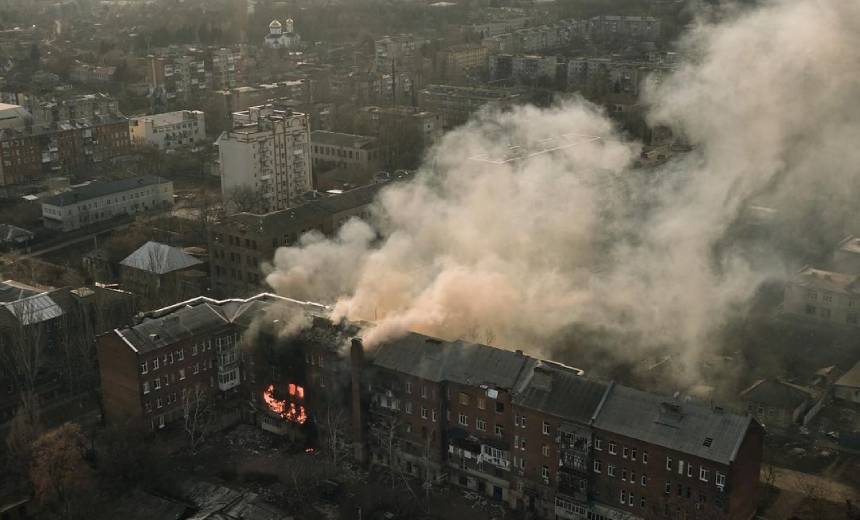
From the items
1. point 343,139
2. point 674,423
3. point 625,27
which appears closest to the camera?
point 674,423

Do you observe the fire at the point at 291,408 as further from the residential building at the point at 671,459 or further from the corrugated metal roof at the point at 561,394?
the residential building at the point at 671,459

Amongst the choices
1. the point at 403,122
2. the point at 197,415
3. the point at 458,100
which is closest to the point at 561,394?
the point at 197,415

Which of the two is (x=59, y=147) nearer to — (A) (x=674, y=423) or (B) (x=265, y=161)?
(B) (x=265, y=161)

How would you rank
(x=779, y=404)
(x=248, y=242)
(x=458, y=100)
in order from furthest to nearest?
(x=458, y=100) → (x=248, y=242) → (x=779, y=404)

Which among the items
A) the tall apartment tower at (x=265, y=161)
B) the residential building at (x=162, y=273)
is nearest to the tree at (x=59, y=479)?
the residential building at (x=162, y=273)

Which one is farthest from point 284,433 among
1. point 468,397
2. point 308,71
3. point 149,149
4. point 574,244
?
point 308,71

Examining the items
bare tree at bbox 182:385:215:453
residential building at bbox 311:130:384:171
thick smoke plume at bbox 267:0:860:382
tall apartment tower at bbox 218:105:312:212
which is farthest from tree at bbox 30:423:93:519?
residential building at bbox 311:130:384:171

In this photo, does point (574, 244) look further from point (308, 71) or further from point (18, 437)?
point (308, 71)

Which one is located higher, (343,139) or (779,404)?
(343,139)
